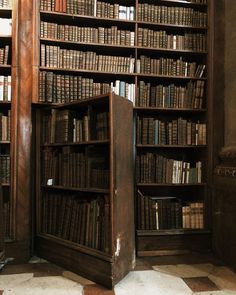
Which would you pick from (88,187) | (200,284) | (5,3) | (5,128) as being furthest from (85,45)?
(200,284)

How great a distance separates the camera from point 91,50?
286 centimetres

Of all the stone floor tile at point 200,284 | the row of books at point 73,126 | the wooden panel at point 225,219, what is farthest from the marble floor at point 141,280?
the row of books at point 73,126

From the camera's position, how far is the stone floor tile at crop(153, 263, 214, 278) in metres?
2.29

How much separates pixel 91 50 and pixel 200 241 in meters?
2.15

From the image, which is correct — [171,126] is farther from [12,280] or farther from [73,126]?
[12,280]

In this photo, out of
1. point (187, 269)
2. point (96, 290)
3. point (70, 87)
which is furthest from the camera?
point (70, 87)

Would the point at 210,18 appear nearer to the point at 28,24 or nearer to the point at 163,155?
the point at 163,155

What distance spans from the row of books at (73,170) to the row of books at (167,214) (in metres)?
0.61

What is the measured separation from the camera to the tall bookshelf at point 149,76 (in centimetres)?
266

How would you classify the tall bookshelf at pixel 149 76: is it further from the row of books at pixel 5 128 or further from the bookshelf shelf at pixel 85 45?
the row of books at pixel 5 128

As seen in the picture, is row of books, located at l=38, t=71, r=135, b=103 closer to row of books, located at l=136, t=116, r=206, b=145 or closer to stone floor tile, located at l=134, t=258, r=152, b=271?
row of books, located at l=136, t=116, r=206, b=145

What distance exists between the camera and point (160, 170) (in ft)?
9.07

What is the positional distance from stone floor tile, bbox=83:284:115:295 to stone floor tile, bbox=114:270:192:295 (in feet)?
0.20

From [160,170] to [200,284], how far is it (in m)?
1.04
